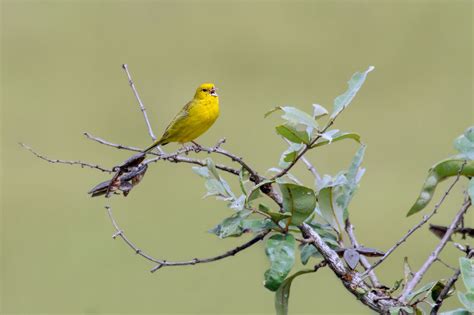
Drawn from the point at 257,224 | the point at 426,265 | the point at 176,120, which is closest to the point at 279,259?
the point at 257,224

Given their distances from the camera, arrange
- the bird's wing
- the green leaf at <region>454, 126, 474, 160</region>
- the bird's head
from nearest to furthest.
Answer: the green leaf at <region>454, 126, 474, 160</region> → the bird's wing → the bird's head

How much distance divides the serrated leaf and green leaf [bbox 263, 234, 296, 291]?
0.06 meters

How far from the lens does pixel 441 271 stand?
11.0ft

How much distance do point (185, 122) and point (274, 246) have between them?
1.09 m

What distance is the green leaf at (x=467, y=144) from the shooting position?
2.45 ft

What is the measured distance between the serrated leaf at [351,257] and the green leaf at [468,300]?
99 mm

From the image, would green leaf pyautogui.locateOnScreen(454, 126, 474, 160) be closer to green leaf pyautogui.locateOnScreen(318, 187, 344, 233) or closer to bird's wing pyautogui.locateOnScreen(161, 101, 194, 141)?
green leaf pyautogui.locateOnScreen(318, 187, 344, 233)

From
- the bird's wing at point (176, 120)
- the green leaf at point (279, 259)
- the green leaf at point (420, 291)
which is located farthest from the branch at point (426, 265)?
the bird's wing at point (176, 120)

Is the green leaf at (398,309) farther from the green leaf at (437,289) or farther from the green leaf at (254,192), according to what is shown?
the green leaf at (254,192)

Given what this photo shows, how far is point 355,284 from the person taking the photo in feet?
2.23

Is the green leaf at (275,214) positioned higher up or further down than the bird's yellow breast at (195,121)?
further down

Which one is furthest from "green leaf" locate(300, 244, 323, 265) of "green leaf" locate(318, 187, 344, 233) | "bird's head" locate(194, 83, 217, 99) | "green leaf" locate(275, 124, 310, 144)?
"bird's head" locate(194, 83, 217, 99)

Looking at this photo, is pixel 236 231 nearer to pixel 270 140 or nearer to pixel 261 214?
pixel 261 214

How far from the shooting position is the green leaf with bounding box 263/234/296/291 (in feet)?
2.24
